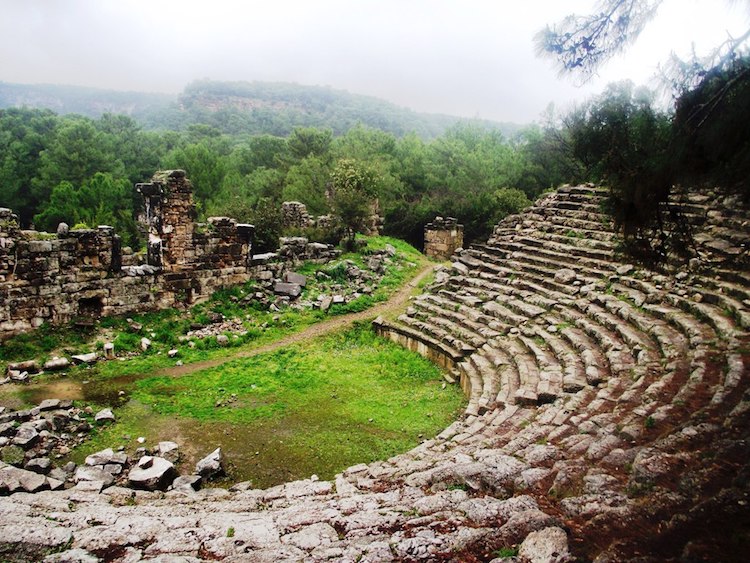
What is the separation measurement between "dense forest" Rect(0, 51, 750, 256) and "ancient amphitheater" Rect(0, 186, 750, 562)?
2.20 metres

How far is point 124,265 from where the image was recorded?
49.9 feet

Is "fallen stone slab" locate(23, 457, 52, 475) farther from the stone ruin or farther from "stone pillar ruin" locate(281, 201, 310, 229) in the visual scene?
"stone pillar ruin" locate(281, 201, 310, 229)

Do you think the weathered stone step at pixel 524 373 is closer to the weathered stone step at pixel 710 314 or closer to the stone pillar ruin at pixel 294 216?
the weathered stone step at pixel 710 314

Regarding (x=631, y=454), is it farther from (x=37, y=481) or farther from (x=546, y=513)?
(x=37, y=481)

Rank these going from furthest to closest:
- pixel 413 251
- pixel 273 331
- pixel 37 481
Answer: pixel 413 251 → pixel 273 331 → pixel 37 481

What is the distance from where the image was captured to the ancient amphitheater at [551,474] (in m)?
4.39

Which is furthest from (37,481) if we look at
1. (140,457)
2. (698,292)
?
(698,292)

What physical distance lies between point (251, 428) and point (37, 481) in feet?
11.4

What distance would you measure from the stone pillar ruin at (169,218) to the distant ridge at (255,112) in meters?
66.9

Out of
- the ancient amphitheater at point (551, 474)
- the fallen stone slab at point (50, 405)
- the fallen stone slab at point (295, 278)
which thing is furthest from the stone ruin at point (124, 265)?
the ancient amphitheater at point (551, 474)

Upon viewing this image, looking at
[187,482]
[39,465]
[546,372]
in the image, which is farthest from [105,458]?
[546,372]

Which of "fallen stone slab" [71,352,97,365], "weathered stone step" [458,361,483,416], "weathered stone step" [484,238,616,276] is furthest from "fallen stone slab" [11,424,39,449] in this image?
"weathered stone step" [484,238,616,276]

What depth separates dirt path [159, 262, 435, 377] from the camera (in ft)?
40.8

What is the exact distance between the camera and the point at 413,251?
23.8m
